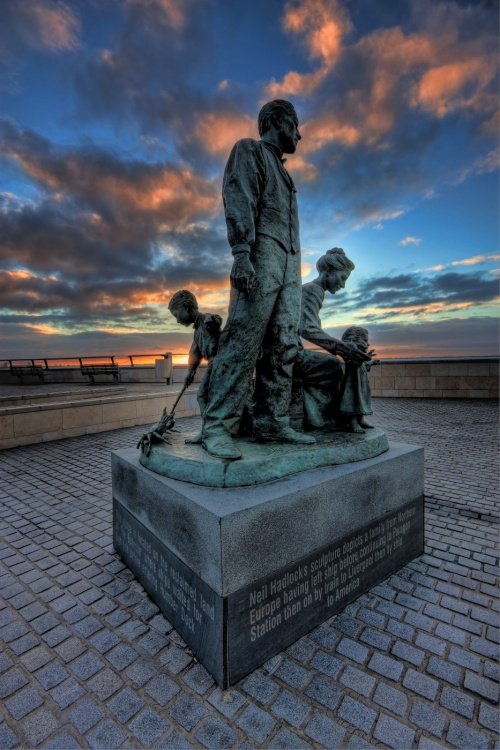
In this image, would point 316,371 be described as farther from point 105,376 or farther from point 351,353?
point 105,376

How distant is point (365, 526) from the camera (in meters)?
2.60

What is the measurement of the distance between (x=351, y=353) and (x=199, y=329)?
47.3 inches

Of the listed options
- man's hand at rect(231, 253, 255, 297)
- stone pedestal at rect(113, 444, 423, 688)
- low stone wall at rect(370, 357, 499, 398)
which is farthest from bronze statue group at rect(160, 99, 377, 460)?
low stone wall at rect(370, 357, 499, 398)

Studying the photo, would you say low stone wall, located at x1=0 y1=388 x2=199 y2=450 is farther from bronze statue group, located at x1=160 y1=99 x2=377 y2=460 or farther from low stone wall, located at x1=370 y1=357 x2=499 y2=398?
low stone wall, located at x1=370 y1=357 x2=499 y2=398

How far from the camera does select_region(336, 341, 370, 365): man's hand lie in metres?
2.90

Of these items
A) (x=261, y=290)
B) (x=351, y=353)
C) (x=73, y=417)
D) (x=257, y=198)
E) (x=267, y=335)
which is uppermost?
(x=257, y=198)

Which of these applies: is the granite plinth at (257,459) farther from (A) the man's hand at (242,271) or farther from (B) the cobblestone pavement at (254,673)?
(A) the man's hand at (242,271)

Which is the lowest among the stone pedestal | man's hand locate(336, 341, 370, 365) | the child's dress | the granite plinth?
the stone pedestal

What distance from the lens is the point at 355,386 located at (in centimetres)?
312

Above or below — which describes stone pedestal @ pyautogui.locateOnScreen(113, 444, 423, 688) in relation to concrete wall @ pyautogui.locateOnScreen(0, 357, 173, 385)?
below

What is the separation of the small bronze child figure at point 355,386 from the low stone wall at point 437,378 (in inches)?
473

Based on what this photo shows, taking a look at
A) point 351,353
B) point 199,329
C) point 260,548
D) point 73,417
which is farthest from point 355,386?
point 73,417

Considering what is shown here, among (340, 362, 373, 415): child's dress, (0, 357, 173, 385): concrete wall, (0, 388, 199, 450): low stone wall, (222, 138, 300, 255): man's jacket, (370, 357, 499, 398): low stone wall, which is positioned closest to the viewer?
(222, 138, 300, 255): man's jacket

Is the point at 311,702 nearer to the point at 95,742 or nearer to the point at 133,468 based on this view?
the point at 95,742
